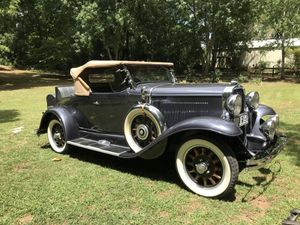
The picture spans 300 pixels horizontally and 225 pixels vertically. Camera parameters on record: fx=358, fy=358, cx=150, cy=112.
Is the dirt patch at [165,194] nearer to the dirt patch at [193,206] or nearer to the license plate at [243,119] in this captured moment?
the dirt patch at [193,206]

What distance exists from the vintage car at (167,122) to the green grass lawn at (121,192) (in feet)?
1.03

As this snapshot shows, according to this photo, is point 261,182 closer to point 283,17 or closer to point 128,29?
point 283,17

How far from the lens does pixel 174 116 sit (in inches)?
201

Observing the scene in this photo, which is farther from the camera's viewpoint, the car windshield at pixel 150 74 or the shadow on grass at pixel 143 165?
the car windshield at pixel 150 74

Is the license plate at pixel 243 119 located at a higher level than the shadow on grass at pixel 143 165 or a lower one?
higher

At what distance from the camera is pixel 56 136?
6.73m

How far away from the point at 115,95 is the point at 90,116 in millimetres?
804

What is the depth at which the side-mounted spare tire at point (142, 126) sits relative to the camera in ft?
16.8

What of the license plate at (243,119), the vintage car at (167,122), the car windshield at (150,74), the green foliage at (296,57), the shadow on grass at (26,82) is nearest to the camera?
the vintage car at (167,122)

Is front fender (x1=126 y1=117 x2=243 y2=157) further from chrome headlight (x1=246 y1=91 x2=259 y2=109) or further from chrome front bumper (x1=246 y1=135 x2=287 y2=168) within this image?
chrome headlight (x1=246 y1=91 x2=259 y2=109)

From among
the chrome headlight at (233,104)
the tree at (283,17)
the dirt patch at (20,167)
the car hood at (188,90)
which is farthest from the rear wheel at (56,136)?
the tree at (283,17)

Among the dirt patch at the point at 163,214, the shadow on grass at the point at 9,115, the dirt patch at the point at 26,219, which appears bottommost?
the dirt patch at the point at 163,214

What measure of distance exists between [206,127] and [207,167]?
1.83 ft

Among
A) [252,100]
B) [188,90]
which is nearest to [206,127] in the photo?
[188,90]
